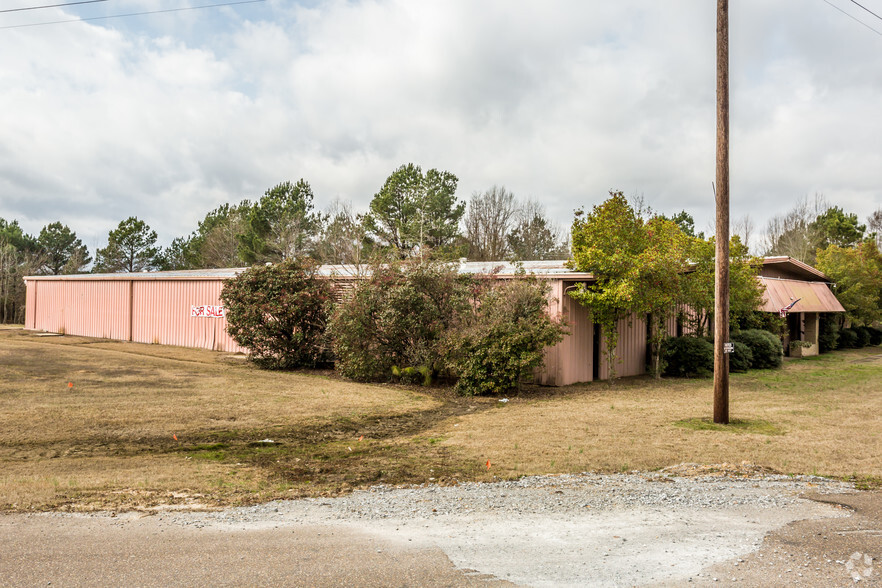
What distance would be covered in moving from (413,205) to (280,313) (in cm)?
2117

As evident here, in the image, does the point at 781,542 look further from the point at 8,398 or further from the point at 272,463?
the point at 8,398

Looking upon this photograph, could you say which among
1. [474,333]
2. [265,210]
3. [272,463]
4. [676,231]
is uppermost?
[265,210]

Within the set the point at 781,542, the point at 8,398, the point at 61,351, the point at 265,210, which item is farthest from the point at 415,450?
the point at 265,210

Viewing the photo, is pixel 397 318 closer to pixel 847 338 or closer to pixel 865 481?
pixel 865 481

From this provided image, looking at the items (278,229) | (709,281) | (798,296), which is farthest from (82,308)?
(798,296)

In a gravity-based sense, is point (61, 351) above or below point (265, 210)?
below

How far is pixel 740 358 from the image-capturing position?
19.8 meters

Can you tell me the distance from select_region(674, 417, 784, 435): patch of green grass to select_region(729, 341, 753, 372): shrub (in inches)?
349

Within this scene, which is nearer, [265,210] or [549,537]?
[549,537]

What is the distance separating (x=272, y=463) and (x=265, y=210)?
3604 cm

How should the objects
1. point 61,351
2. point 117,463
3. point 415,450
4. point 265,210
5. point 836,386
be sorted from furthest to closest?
point 265,210
point 61,351
point 836,386
point 415,450
point 117,463

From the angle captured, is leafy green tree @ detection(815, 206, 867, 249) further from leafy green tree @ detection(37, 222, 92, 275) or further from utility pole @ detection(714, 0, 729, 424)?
leafy green tree @ detection(37, 222, 92, 275)

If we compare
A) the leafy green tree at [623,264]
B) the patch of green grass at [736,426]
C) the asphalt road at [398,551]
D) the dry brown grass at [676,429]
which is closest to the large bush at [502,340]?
the dry brown grass at [676,429]

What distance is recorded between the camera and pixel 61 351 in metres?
19.7
